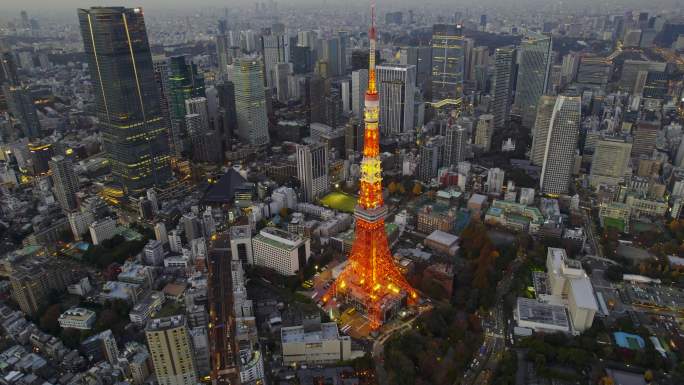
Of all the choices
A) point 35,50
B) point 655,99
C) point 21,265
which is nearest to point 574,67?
point 655,99

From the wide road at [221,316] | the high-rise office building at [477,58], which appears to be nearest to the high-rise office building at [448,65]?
the high-rise office building at [477,58]

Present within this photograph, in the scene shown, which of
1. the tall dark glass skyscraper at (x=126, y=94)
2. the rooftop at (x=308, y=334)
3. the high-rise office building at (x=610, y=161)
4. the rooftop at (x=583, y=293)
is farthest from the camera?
the high-rise office building at (x=610, y=161)

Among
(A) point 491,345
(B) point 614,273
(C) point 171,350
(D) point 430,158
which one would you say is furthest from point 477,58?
(C) point 171,350

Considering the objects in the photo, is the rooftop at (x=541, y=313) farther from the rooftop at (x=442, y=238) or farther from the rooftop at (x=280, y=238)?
the rooftop at (x=280, y=238)

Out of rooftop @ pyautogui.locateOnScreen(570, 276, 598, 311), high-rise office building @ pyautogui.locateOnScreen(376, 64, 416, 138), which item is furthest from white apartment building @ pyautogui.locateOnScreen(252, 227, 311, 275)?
high-rise office building @ pyautogui.locateOnScreen(376, 64, 416, 138)

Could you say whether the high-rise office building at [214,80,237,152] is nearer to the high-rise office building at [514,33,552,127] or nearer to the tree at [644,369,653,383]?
the high-rise office building at [514,33,552,127]

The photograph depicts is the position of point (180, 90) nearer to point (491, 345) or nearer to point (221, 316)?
point (221, 316)
